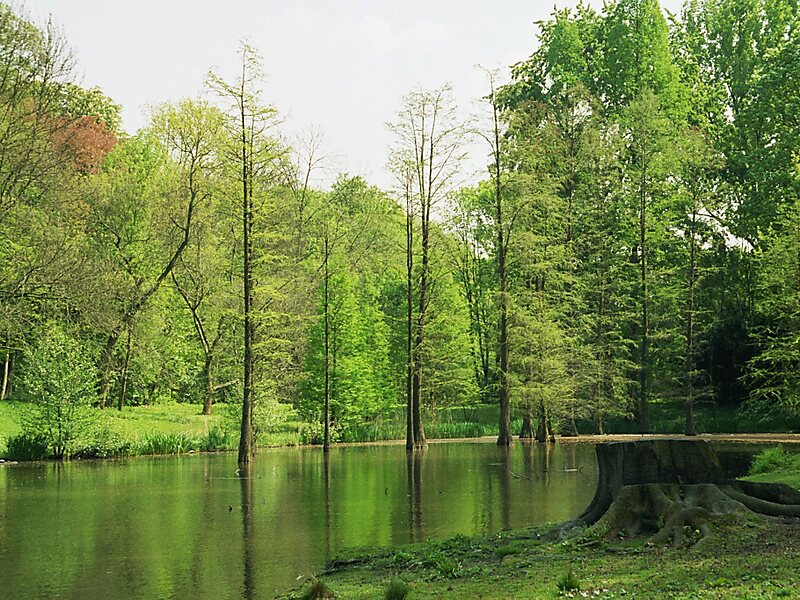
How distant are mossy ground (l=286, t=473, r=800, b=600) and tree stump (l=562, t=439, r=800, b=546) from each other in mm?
281

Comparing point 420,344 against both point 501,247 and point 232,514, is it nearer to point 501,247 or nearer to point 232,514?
point 501,247

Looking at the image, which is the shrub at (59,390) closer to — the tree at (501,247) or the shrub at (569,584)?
the tree at (501,247)

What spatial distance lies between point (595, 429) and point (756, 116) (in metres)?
16.2

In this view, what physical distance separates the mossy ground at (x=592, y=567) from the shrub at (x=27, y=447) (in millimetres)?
21255

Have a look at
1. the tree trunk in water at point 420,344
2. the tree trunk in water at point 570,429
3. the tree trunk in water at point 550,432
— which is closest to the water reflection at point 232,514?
the tree trunk in water at point 420,344

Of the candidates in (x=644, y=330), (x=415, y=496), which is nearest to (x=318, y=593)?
(x=415, y=496)

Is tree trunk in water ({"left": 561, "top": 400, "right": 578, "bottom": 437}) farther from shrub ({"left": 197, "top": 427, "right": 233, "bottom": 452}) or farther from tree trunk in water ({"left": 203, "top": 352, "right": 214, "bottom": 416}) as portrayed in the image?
tree trunk in water ({"left": 203, "top": 352, "right": 214, "bottom": 416})

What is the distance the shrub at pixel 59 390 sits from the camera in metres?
28.5

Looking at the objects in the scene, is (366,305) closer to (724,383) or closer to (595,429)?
(595,429)

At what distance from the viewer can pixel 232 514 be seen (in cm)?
1656

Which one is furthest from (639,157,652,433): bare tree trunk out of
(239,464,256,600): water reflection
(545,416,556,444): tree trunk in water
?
(239,464,256,600): water reflection

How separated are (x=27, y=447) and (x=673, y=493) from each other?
24.2 m

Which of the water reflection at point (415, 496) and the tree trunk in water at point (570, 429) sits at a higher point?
the tree trunk in water at point (570, 429)

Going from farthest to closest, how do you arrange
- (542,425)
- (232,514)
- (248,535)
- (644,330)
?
(644,330)
(542,425)
(232,514)
(248,535)
